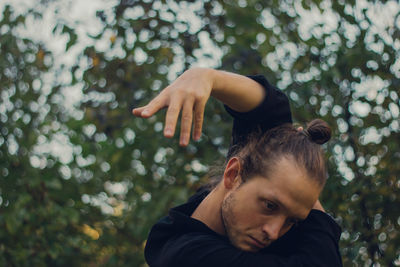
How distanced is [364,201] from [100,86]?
1.92 meters

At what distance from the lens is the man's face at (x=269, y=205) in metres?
1.43

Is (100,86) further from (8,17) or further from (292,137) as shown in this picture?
(292,137)

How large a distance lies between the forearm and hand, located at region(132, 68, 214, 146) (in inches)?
3.8

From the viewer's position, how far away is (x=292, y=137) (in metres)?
1.56

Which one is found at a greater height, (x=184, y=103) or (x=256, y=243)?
(x=184, y=103)

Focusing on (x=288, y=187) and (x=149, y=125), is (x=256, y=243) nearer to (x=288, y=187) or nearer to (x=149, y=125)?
(x=288, y=187)

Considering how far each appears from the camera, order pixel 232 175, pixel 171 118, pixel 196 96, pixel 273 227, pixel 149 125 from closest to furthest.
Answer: pixel 171 118 < pixel 196 96 < pixel 273 227 < pixel 232 175 < pixel 149 125

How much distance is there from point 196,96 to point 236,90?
281 mm

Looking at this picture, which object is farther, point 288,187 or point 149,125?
point 149,125

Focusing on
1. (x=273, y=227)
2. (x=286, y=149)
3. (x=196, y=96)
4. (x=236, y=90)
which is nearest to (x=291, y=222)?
(x=273, y=227)

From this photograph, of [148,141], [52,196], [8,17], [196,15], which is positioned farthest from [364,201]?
[8,17]

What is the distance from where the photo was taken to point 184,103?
118cm

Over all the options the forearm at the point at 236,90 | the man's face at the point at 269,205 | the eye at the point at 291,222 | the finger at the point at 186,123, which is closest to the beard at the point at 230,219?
the man's face at the point at 269,205

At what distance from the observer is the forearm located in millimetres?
1408
